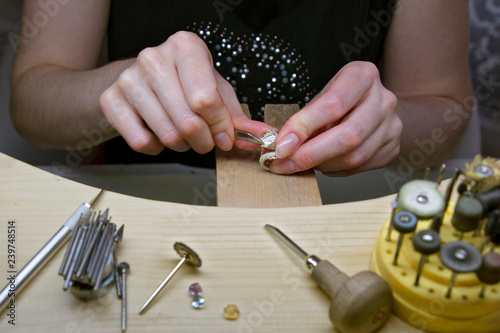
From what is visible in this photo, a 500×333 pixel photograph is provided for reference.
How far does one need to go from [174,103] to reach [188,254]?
0.22 meters

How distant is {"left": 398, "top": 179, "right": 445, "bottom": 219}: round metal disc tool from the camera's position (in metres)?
0.45

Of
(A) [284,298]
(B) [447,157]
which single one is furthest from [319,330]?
(B) [447,157]

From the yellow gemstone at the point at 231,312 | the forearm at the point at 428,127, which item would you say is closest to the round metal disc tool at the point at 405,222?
the yellow gemstone at the point at 231,312

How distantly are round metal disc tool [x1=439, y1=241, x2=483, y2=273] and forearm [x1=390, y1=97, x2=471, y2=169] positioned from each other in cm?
52

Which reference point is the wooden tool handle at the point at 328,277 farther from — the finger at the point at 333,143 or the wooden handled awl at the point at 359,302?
the finger at the point at 333,143

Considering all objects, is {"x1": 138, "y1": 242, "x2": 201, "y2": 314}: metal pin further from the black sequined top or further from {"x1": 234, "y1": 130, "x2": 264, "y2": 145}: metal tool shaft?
the black sequined top

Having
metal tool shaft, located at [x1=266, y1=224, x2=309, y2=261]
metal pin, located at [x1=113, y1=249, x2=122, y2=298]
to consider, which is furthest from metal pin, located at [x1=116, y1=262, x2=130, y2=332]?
metal tool shaft, located at [x1=266, y1=224, x2=309, y2=261]

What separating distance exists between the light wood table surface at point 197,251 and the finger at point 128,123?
12 cm

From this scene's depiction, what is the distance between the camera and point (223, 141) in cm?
65

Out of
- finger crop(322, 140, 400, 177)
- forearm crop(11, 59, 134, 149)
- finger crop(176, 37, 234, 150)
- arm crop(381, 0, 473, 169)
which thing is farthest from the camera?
arm crop(381, 0, 473, 169)

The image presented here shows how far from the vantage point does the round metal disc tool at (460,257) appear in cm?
40

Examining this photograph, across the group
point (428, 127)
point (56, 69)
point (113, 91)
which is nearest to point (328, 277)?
point (113, 91)

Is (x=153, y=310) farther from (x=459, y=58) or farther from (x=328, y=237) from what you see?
(x=459, y=58)

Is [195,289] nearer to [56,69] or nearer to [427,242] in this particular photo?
[427,242]
